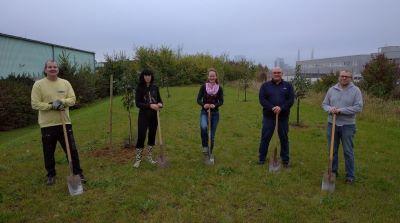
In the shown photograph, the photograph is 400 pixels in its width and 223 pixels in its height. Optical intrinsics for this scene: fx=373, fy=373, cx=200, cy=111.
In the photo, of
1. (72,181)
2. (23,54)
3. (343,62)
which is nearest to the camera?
(72,181)

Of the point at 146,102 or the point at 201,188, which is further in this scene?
the point at 146,102

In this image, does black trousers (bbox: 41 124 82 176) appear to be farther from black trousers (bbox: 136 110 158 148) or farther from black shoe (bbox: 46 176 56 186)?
black trousers (bbox: 136 110 158 148)

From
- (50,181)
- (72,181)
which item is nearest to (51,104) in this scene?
(72,181)

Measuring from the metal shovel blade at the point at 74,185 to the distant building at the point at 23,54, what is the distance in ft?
71.1

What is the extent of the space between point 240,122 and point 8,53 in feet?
63.4

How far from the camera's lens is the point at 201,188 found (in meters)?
6.12

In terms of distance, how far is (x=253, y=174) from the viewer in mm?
6871

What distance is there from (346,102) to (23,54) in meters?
27.3

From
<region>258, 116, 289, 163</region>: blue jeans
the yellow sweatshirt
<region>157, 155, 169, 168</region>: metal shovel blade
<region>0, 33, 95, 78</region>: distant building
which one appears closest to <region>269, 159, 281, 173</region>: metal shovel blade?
<region>258, 116, 289, 163</region>: blue jeans

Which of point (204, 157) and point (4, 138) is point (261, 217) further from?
point (4, 138)

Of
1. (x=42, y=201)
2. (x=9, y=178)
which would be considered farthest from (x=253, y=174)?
(x=9, y=178)

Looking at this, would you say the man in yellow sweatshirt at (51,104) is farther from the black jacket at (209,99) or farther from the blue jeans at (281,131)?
the blue jeans at (281,131)

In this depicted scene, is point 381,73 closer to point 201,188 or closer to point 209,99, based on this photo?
point 209,99

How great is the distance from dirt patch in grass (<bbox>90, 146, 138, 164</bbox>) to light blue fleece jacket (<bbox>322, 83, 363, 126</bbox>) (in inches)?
164
